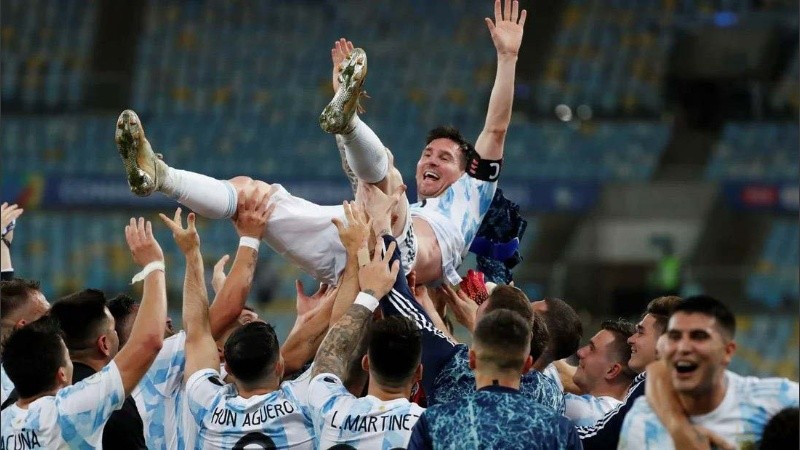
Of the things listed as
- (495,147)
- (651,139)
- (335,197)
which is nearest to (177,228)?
(495,147)

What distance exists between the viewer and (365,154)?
567cm

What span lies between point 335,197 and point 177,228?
35.9 feet

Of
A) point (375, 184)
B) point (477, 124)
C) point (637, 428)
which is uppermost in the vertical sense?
point (477, 124)

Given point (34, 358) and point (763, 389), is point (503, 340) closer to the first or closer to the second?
point (763, 389)

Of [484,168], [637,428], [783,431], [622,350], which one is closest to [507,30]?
[484,168]

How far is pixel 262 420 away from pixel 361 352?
0.55 metres

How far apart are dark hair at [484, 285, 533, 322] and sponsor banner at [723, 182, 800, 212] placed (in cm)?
1254

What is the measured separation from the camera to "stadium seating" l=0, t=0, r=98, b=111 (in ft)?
59.0

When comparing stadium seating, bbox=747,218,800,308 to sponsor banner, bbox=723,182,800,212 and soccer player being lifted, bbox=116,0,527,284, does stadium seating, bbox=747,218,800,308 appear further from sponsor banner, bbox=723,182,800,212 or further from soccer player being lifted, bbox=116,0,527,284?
soccer player being lifted, bbox=116,0,527,284

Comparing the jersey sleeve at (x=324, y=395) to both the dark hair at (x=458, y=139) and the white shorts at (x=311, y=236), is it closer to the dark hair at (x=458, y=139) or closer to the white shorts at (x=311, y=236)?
the white shorts at (x=311, y=236)

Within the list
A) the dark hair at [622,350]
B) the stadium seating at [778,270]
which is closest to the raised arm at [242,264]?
the dark hair at [622,350]

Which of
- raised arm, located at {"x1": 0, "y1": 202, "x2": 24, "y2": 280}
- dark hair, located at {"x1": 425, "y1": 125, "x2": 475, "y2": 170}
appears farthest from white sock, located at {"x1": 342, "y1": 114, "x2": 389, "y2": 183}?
raised arm, located at {"x1": 0, "y1": 202, "x2": 24, "y2": 280}

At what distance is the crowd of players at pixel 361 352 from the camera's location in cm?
388

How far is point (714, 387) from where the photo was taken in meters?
3.81
